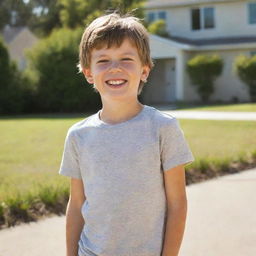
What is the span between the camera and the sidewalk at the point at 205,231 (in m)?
4.26

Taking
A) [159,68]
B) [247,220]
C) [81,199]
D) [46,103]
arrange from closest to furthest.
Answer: [81,199] → [247,220] → [46,103] → [159,68]

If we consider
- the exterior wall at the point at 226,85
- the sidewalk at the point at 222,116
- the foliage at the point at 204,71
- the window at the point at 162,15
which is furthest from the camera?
the window at the point at 162,15

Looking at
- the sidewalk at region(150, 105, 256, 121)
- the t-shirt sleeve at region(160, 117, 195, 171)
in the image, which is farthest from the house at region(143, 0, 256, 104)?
the t-shirt sleeve at region(160, 117, 195, 171)

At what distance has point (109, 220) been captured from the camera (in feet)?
7.41

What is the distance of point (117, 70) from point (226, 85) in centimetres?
2586

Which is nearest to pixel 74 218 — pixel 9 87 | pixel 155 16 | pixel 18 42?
pixel 9 87

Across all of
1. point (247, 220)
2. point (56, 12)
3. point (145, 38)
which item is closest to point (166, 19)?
point (56, 12)

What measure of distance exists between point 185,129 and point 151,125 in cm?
1088

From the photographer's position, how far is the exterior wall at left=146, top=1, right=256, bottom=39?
28281 mm

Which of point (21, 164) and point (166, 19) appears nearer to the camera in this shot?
point (21, 164)

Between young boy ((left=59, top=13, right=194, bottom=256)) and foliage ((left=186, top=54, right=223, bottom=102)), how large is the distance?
23708 millimetres

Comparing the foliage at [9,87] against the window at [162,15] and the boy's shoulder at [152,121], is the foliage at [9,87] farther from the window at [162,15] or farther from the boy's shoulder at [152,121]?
the boy's shoulder at [152,121]

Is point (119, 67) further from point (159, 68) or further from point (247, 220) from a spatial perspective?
point (159, 68)

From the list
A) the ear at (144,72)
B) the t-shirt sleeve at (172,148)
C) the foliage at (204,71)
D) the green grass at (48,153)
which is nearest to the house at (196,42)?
the foliage at (204,71)
